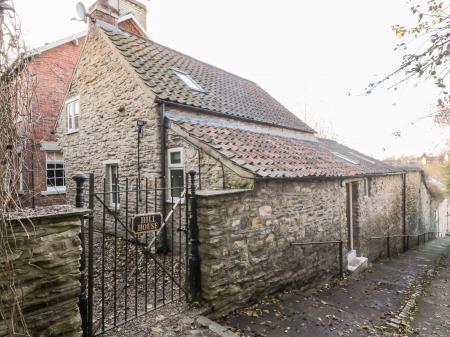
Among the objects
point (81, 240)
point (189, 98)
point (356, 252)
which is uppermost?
point (189, 98)

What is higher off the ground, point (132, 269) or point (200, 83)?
point (200, 83)

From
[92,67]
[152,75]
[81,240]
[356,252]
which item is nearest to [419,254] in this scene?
[356,252]

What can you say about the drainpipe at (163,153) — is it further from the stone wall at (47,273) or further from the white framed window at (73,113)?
the white framed window at (73,113)

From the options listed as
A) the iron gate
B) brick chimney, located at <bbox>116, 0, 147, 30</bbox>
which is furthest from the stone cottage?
brick chimney, located at <bbox>116, 0, 147, 30</bbox>

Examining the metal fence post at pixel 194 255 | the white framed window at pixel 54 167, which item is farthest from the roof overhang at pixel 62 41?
the metal fence post at pixel 194 255

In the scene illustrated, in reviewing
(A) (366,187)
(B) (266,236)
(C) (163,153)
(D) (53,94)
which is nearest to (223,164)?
(B) (266,236)

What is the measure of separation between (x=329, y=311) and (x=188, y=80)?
8.18 m

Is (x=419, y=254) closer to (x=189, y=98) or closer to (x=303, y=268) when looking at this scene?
(x=303, y=268)

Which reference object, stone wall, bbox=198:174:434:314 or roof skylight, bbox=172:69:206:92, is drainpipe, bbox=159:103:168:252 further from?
stone wall, bbox=198:174:434:314

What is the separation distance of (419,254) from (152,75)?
15.4 meters

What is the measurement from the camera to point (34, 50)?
2.42 m

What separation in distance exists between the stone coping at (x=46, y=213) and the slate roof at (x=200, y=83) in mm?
4893

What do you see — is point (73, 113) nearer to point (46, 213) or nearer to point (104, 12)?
point (104, 12)

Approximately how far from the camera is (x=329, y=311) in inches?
219
